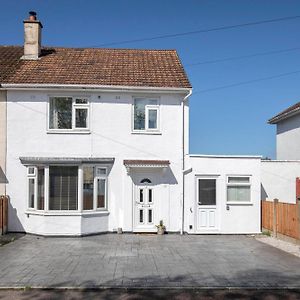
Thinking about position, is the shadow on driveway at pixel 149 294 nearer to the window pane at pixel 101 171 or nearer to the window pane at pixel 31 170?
the window pane at pixel 101 171

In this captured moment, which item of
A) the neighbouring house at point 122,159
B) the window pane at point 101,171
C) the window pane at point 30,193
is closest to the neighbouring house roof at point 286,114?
the neighbouring house at point 122,159

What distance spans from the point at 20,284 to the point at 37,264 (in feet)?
7.51

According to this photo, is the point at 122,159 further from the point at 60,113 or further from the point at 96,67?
the point at 96,67

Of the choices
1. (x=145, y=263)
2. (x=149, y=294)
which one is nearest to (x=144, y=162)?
(x=145, y=263)

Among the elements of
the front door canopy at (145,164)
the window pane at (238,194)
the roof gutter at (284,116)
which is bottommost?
the window pane at (238,194)

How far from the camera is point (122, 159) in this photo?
720 inches

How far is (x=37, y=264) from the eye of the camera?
11750 mm

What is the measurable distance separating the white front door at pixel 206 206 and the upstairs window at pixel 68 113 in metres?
5.19

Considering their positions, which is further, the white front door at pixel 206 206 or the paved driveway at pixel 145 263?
the white front door at pixel 206 206

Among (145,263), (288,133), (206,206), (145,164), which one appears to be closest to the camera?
(145,263)

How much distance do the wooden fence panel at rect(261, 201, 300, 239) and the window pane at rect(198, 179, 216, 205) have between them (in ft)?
6.93

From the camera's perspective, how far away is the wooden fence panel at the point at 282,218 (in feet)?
50.4

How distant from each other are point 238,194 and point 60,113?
7806mm

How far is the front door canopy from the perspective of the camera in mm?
17859
